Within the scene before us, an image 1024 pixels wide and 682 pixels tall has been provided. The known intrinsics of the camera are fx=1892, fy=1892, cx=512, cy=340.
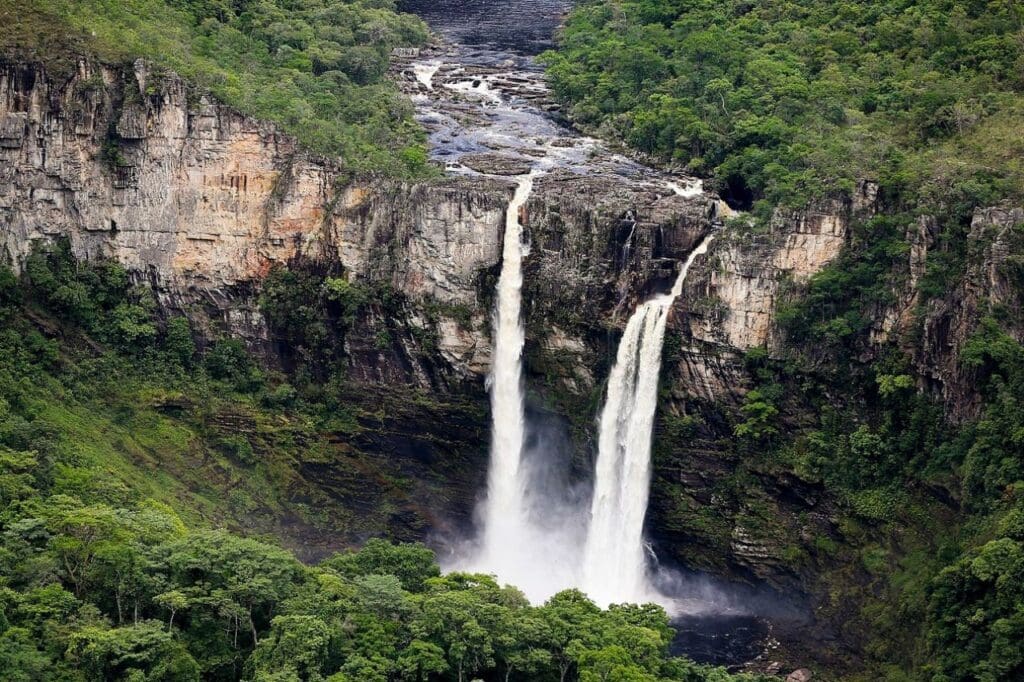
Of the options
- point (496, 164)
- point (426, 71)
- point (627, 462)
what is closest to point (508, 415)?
point (627, 462)

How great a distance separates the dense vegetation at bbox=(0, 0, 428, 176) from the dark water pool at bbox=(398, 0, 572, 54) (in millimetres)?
4592

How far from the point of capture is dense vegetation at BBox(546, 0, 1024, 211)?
5819 cm

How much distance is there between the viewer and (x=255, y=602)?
47.2m

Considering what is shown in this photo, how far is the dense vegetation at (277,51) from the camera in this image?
61094 mm

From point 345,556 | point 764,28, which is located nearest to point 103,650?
point 345,556

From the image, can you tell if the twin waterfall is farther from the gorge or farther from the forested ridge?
the forested ridge

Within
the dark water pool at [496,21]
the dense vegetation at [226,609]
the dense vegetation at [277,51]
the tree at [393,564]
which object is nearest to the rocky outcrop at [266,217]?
the dense vegetation at [277,51]

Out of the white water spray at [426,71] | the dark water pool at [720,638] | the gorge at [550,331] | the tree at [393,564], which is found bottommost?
Answer: the dark water pool at [720,638]

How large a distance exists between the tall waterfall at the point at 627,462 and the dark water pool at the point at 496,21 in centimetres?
2635

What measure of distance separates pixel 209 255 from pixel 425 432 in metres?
9.14

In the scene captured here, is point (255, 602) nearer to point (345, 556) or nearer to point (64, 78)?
point (345, 556)

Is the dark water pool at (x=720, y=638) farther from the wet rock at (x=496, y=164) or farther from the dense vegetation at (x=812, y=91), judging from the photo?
the wet rock at (x=496, y=164)

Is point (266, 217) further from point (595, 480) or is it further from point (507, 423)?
point (595, 480)

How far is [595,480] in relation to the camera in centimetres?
6006
